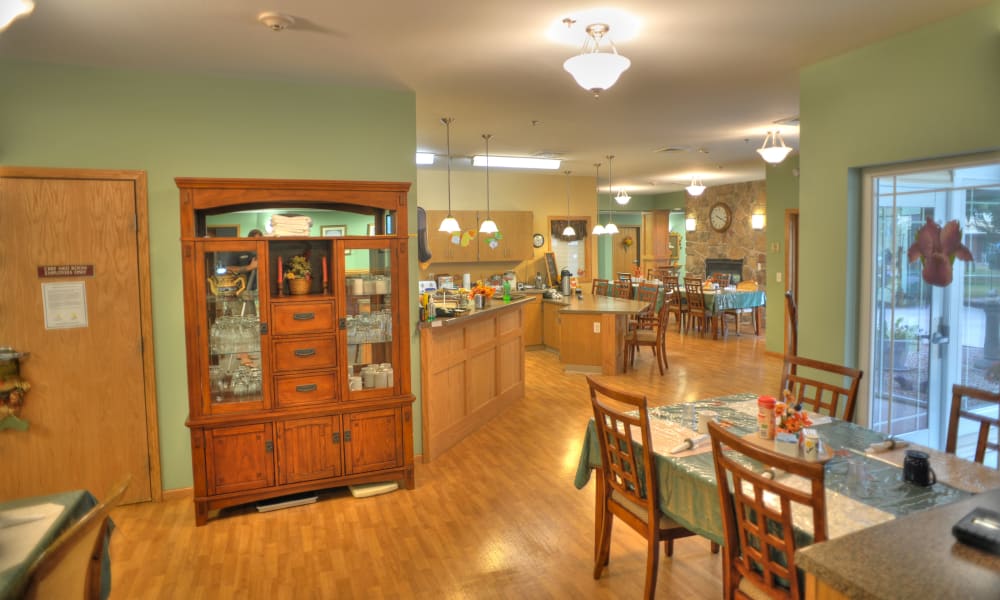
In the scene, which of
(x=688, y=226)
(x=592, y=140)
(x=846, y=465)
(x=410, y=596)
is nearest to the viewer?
(x=846, y=465)

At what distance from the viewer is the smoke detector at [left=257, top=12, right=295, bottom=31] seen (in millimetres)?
2882

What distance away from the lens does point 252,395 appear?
3.66m

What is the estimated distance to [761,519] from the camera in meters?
1.86

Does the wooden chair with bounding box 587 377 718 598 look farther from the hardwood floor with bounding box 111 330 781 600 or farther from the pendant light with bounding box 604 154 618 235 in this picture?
the pendant light with bounding box 604 154 618 235

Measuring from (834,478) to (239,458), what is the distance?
3.13m

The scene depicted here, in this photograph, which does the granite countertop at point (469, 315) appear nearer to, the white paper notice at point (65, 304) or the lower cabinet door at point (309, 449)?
the lower cabinet door at point (309, 449)

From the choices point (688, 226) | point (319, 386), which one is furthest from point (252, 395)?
point (688, 226)

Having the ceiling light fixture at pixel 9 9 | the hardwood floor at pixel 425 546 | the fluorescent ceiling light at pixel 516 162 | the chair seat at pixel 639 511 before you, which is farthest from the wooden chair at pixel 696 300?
the ceiling light fixture at pixel 9 9

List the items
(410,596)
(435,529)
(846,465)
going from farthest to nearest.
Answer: (435,529), (410,596), (846,465)

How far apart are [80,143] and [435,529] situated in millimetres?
3161

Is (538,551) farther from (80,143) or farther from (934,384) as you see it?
(80,143)

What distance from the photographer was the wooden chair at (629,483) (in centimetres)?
242

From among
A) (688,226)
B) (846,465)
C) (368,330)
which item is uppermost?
(688,226)

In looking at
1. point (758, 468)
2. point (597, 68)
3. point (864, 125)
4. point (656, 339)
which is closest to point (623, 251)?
point (656, 339)
